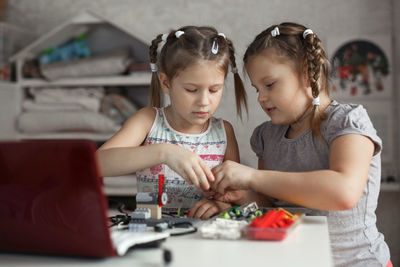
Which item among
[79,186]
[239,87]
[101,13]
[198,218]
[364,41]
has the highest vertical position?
[101,13]

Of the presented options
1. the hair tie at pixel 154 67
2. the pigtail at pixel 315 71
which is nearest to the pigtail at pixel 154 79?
the hair tie at pixel 154 67

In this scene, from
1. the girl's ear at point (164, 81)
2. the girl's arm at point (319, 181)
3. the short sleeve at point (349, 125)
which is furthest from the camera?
the girl's ear at point (164, 81)

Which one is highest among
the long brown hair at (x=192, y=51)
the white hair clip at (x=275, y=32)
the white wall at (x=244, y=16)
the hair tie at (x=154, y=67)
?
the white wall at (x=244, y=16)

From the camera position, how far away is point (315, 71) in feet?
3.75

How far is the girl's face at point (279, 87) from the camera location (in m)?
1.16

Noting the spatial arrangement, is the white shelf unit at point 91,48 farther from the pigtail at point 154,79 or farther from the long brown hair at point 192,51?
the long brown hair at point 192,51

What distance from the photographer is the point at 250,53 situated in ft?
3.99

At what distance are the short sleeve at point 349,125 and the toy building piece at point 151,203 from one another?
0.43m

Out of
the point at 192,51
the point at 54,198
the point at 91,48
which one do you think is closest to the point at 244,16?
the point at 91,48

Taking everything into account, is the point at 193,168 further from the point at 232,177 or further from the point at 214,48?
the point at 214,48

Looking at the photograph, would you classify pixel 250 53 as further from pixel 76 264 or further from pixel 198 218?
pixel 76 264

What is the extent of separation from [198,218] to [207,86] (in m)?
0.38

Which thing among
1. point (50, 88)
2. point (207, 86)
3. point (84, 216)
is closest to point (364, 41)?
point (207, 86)

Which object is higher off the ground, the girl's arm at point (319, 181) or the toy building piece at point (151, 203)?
the girl's arm at point (319, 181)
